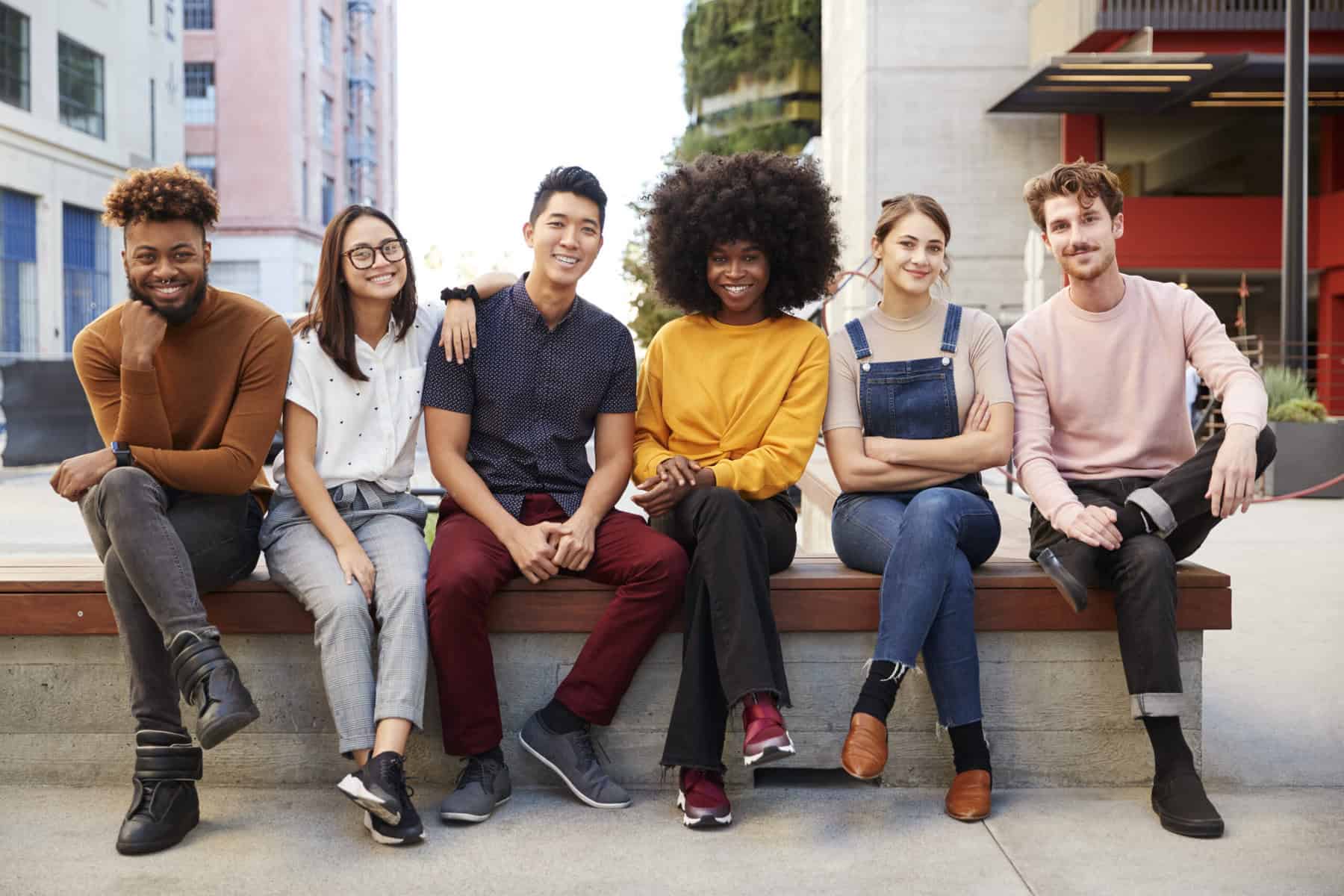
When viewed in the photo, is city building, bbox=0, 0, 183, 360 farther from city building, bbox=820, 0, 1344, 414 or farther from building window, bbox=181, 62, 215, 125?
city building, bbox=820, 0, 1344, 414

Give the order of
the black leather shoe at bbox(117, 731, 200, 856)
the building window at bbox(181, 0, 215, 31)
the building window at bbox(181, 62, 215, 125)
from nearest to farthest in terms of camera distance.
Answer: the black leather shoe at bbox(117, 731, 200, 856) < the building window at bbox(181, 0, 215, 31) < the building window at bbox(181, 62, 215, 125)

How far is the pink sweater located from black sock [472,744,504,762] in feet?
5.47

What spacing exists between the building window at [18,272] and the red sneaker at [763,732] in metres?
25.2

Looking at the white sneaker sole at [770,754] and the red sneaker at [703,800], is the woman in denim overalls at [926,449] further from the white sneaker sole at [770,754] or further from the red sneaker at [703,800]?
the red sneaker at [703,800]

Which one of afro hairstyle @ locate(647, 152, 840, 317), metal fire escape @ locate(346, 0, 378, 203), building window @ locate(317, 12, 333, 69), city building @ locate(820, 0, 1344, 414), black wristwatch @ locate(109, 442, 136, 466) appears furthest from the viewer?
metal fire escape @ locate(346, 0, 378, 203)

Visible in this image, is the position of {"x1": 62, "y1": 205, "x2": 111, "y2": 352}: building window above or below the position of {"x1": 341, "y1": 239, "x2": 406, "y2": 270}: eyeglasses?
above

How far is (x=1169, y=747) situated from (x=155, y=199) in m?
3.11

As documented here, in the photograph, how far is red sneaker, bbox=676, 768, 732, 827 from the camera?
3230mm

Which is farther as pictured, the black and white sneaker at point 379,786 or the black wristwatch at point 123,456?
the black wristwatch at point 123,456

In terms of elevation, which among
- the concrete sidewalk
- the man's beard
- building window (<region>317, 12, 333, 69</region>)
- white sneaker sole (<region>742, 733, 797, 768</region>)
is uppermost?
building window (<region>317, 12, 333, 69</region>)

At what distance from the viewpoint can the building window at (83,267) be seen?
27.4 meters

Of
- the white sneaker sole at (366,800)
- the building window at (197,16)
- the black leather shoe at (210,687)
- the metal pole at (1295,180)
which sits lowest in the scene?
the white sneaker sole at (366,800)

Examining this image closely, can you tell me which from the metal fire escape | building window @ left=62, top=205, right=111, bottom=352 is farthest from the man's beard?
the metal fire escape

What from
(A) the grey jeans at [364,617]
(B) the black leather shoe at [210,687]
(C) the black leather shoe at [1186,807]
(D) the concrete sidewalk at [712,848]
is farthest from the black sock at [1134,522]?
(B) the black leather shoe at [210,687]
